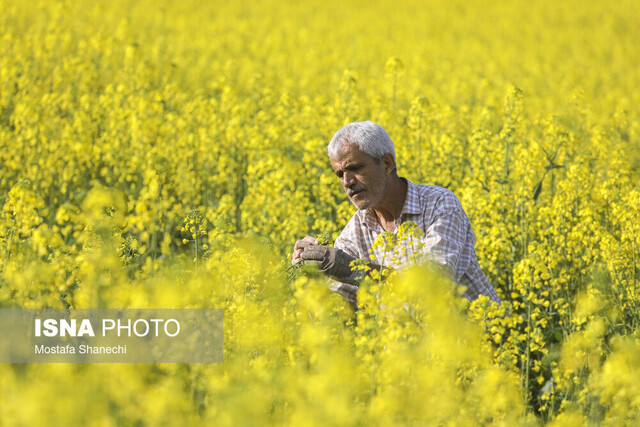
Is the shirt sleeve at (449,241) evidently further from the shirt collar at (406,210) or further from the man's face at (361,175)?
the man's face at (361,175)

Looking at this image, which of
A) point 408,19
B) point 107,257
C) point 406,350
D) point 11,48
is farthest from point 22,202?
point 408,19

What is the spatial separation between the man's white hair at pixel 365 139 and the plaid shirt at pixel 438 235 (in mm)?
312

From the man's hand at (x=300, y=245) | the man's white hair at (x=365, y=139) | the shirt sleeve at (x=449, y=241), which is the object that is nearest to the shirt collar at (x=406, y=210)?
the shirt sleeve at (x=449, y=241)

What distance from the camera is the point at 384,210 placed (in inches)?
150

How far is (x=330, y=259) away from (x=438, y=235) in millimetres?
611

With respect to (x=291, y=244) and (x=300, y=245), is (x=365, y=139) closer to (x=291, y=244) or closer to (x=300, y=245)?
(x=300, y=245)

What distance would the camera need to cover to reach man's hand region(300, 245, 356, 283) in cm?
325

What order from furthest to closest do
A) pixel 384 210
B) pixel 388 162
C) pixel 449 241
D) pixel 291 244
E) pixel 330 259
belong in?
pixel 291 244
pixel 384 210
pixel 388 162
pixel 449 241
pixel 330 259

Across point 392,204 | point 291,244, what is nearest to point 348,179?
point 392,204

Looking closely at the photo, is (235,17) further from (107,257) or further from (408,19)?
(107,257)

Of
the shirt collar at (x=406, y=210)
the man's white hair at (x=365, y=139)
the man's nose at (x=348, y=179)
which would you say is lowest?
the shirt collar at (x=406, y=210)

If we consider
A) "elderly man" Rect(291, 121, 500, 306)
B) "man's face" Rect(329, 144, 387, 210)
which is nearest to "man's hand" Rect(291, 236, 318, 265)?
"elderly man" Rect(291, 121, 500, 306)

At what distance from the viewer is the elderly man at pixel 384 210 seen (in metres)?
3.42

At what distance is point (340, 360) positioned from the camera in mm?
2066
